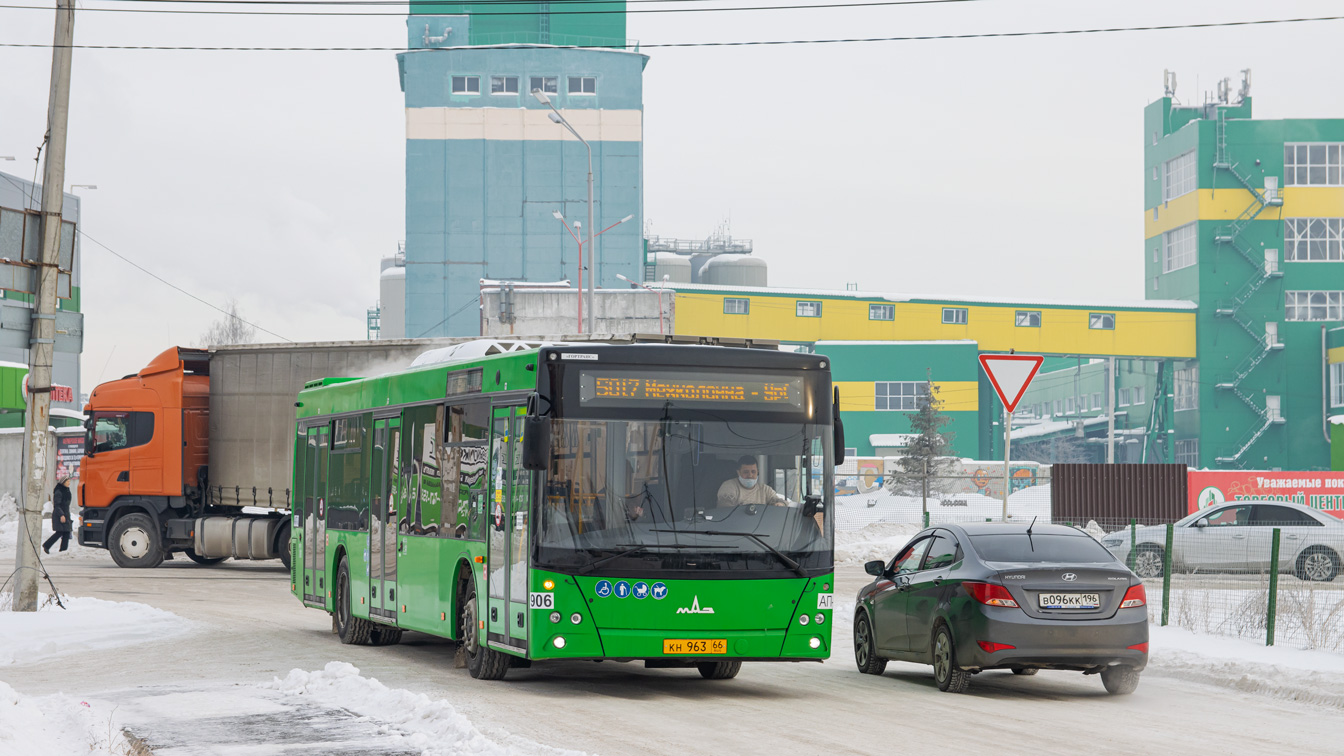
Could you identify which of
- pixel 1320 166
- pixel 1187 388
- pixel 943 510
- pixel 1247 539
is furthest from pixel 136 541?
pixel 1320 166

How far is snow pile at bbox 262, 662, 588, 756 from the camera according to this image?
8.57 meters

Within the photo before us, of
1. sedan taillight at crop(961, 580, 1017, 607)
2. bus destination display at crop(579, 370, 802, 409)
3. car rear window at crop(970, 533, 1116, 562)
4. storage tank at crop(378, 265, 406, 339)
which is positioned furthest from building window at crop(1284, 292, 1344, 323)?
bus destination display at crop(579, 370, 802, 409)

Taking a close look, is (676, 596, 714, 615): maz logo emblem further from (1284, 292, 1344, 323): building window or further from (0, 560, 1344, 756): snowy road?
(1284, 292, 1344, 323): building window

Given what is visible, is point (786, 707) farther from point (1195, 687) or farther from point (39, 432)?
point (39, 432)

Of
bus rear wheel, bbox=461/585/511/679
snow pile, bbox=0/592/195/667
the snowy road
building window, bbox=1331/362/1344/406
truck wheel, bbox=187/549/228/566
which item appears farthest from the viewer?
building window, bbox=1331/362/1344/406

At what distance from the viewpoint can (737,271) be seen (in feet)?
359

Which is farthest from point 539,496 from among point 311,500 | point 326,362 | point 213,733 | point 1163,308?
point 1163,308

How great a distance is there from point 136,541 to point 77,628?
1371 cm

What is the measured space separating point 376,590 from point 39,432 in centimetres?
551

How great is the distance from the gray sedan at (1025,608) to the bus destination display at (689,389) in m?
2.17

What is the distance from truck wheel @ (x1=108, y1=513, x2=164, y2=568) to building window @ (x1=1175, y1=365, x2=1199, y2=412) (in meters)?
61.6

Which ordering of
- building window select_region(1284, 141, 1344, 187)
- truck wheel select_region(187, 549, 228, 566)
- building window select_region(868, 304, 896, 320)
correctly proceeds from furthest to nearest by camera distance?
1. building window select_region(868, 304, 896, 320)
2. building window select_region(1284, 141, 1344, 187)
3. truck wheel select_region(187, 549, 228, 566)

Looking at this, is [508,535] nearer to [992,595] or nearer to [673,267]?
[992,595]

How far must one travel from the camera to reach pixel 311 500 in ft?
61.3
